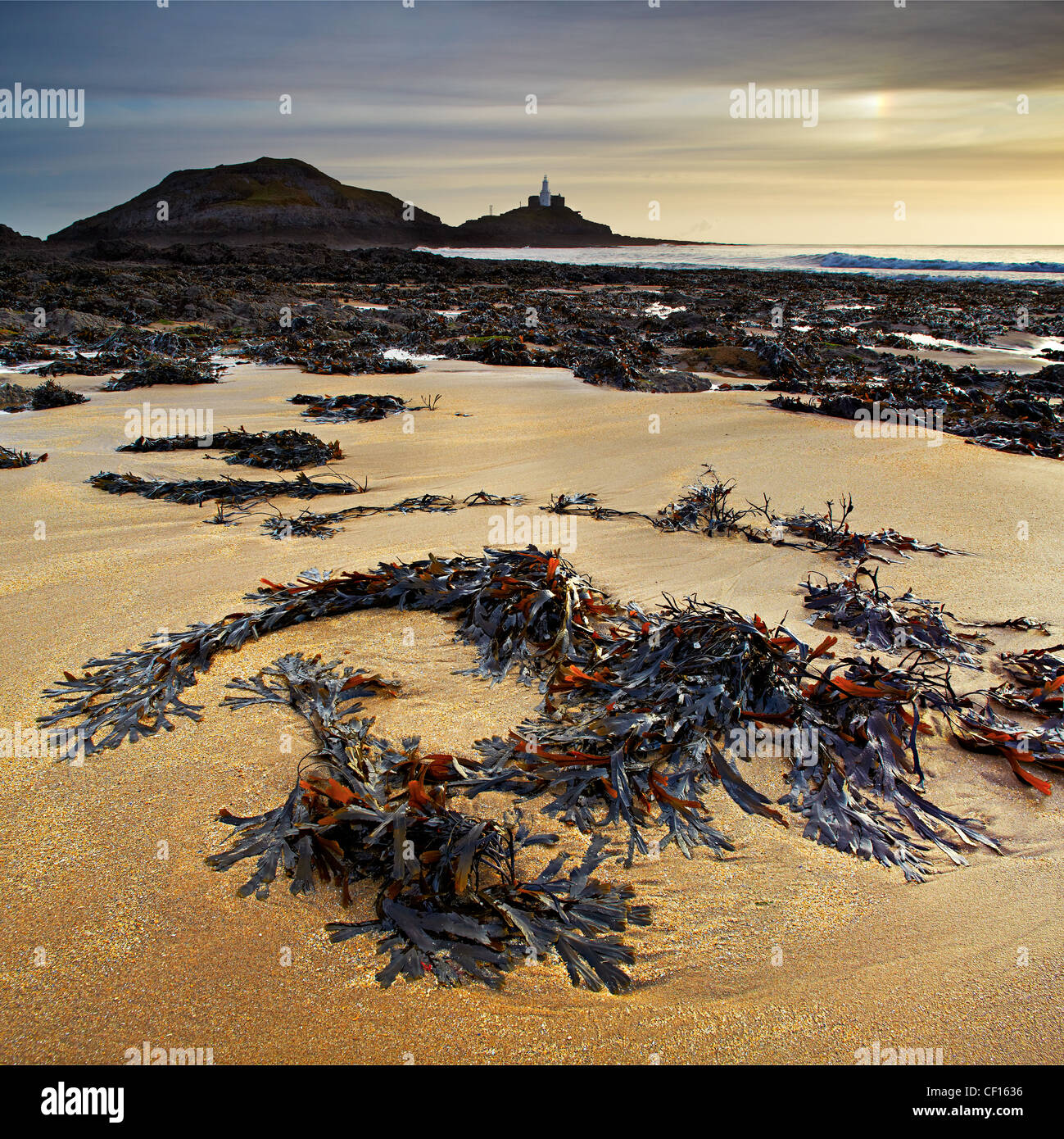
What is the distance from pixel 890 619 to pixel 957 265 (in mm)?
51536

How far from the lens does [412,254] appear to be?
41.1 meters

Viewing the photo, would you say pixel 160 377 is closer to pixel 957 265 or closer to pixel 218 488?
pixel 218 488

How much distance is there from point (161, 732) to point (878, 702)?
2451 millimetres

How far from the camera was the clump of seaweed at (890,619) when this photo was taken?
2885 millimetres

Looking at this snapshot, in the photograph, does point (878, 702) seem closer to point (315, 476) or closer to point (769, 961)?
point (769, 961)

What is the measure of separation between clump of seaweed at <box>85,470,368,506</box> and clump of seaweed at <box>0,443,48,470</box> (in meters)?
0.95

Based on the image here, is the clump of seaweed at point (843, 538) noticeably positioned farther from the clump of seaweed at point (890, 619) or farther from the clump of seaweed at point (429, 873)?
the clump of seaweed at point (429, 873)

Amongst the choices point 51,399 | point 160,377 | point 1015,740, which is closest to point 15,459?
point 51,399

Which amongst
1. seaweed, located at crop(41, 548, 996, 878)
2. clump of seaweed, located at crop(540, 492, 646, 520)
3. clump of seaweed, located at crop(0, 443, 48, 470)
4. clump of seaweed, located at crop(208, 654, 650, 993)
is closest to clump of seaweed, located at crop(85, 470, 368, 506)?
clump of seaweed, located at crop(0, 443, 48, 470)

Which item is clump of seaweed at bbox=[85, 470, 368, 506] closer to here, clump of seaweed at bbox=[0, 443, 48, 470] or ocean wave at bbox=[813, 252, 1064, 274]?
clump of seaweed at bbox=[0, 443, 48, 470]

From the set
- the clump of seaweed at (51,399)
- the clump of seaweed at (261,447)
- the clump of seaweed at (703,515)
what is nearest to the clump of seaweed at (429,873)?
the clump of seaweed at (703,515)

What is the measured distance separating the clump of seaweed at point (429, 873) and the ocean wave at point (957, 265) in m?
49.7

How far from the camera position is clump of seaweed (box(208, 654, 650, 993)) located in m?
1.65

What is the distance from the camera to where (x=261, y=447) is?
235 inches
